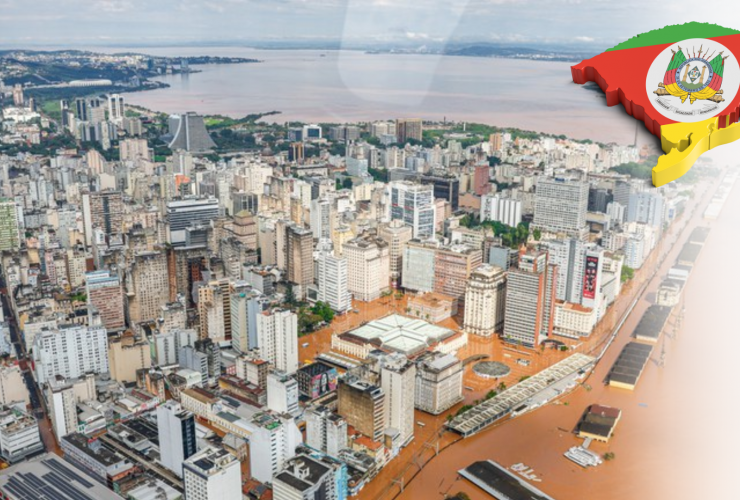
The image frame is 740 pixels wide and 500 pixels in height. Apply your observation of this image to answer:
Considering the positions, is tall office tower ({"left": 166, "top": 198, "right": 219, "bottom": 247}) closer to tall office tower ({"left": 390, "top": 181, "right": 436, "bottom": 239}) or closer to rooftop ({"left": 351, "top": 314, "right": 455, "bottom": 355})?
tall office tower ({"left": 390, "top": 181, "right": 436, "bottom": 239})

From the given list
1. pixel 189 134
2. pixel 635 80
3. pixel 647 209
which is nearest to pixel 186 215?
pixel 189 134

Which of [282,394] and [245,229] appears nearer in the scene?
[282,394]

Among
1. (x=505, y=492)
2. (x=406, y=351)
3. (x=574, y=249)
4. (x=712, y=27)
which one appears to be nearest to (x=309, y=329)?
(x=406, y=351)

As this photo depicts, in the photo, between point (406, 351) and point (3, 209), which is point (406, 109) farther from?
point (3, 209)

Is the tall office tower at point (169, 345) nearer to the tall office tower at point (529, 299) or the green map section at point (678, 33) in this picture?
the tall office tower at point (529, 299)

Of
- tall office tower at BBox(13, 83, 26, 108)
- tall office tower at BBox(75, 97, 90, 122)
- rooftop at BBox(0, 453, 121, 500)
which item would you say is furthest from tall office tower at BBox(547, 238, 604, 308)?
tall office tower at BBox(75, 97, 90, 122)

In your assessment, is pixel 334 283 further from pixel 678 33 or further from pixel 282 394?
pixel 678 33
